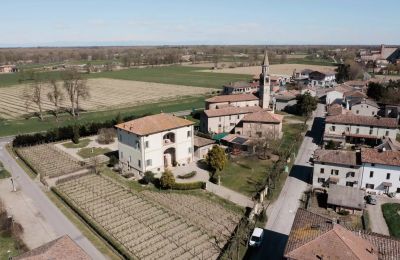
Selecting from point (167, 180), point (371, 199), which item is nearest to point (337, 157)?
point (371, 199)

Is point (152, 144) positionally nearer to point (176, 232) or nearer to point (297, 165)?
point (176, 232)

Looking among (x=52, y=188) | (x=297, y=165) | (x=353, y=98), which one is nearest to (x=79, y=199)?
(x=52, y=188)

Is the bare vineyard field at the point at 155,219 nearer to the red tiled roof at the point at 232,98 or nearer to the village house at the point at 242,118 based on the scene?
the village house at the point at 242,118

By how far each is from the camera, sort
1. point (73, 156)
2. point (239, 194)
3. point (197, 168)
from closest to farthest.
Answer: point (239, 194) → point (197, 168) → point (73, 156)

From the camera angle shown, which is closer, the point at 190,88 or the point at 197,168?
the point at 197,168

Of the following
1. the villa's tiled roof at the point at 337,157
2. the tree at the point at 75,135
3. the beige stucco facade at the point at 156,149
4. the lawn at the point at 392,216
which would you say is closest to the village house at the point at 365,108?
the villa's tiled roof at the point at 337,157

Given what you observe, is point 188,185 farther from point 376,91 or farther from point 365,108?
point 376,91
